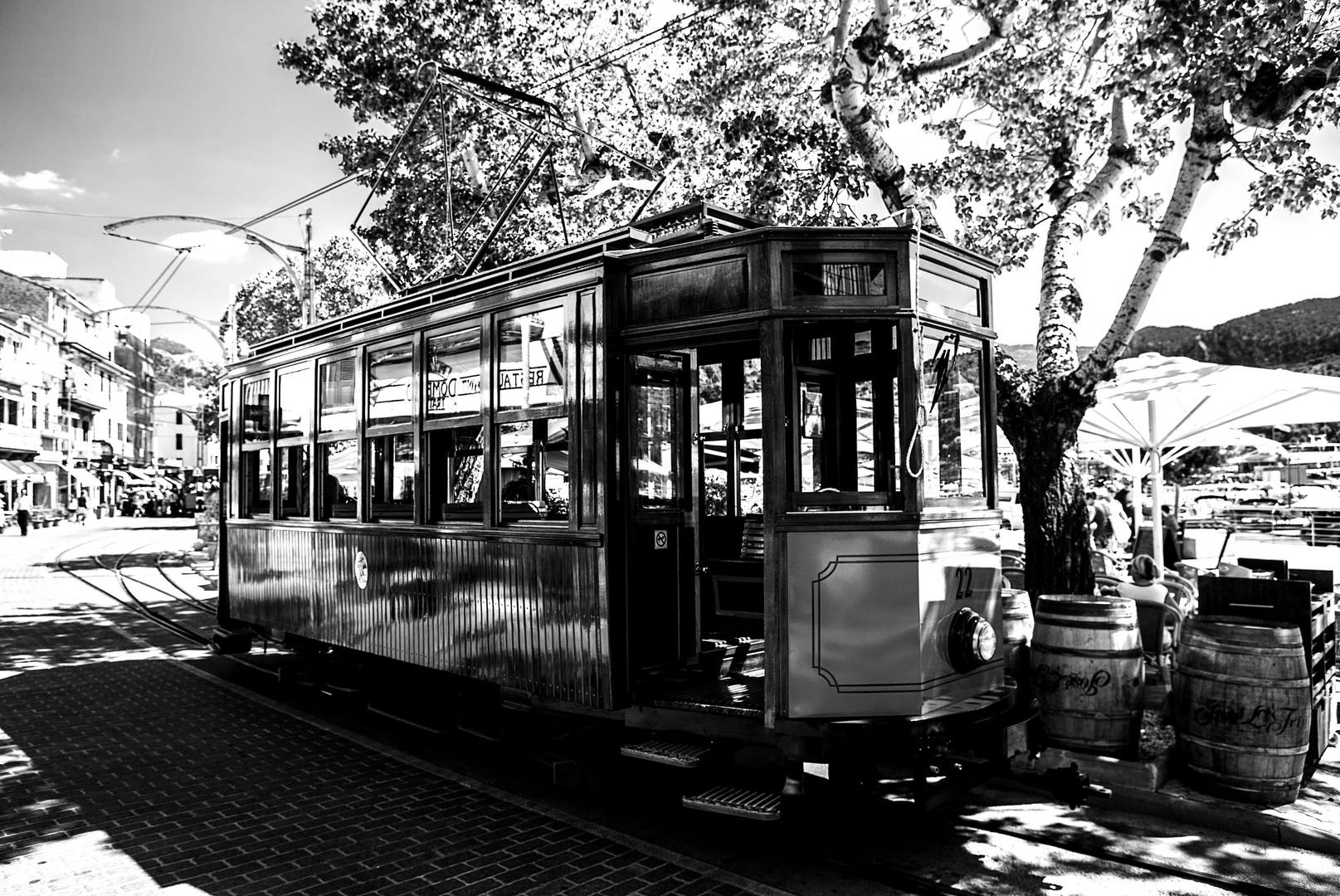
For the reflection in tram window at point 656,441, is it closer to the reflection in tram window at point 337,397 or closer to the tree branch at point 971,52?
the reflection in tram window at point 337,397

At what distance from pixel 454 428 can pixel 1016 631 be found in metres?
3.87

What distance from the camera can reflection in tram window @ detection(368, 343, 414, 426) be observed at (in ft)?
21.5

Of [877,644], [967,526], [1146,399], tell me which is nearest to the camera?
[877,644]

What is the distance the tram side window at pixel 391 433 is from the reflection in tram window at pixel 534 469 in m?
1.13

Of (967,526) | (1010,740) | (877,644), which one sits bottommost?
(1010,740)

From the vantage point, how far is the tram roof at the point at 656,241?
14.8 feet

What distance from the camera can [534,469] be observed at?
18.1ft

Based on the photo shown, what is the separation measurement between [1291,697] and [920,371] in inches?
110

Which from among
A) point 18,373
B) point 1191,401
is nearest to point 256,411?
point 1191,401

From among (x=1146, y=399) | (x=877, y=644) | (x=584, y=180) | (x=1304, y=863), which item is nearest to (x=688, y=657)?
(x=877, y=644)

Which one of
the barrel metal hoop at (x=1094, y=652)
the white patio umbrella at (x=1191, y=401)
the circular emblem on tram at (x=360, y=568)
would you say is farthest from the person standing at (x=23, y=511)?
the barrel metal hoop at (x=1094, y=652)

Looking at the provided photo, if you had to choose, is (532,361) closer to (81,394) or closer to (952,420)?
(952,420)

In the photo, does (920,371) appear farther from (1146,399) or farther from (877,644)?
(1146,399)

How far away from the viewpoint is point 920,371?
4.56 meters
